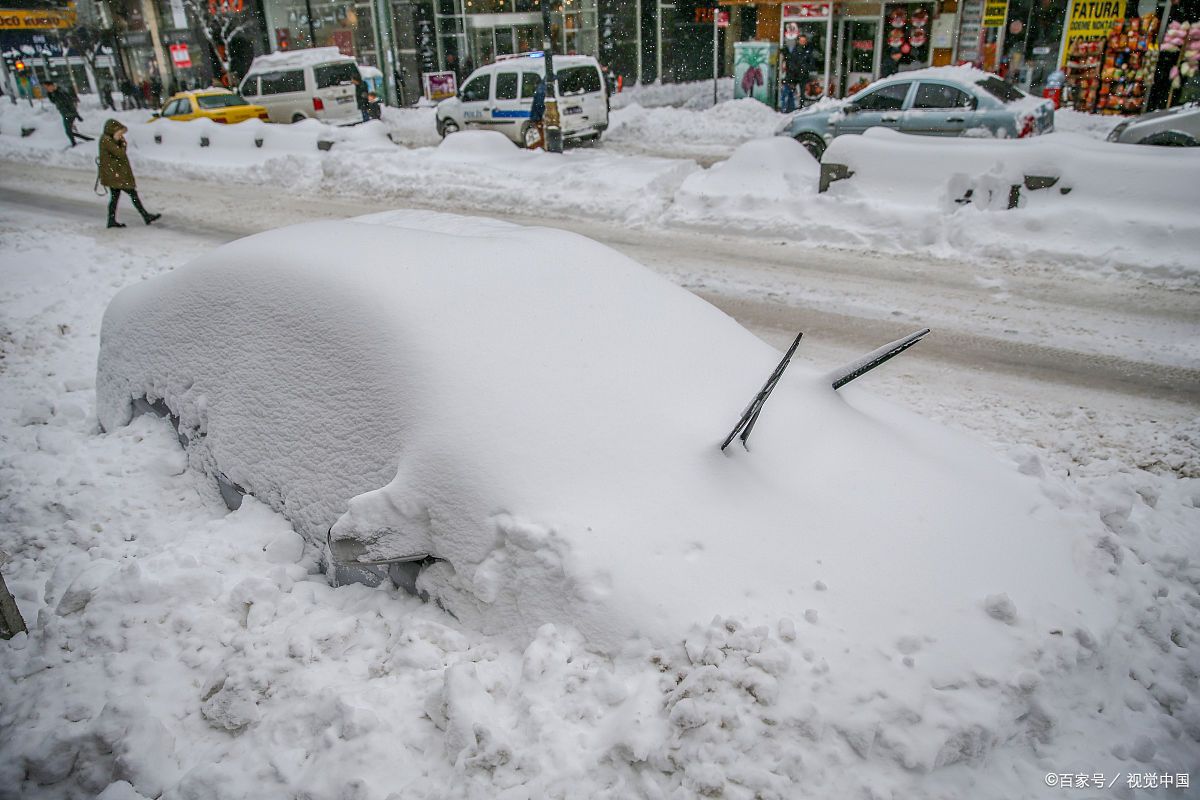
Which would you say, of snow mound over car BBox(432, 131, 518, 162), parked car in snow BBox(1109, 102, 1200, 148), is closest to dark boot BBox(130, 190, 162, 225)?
snow mound over car BBox(432, 131, 518, 162)

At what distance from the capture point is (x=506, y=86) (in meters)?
17.6

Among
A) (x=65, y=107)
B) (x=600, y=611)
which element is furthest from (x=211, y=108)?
(x=600, y=611)

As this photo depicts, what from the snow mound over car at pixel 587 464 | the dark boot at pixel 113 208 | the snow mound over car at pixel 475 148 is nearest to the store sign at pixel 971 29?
the snow mound over car at pixel 475 148

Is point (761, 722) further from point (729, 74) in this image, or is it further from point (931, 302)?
point (729, 74)

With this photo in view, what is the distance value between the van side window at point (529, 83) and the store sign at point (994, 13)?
1482 centimetres

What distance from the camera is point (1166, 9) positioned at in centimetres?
1827

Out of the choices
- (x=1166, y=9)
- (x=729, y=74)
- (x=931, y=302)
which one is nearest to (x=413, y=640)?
(x=931, y=302)

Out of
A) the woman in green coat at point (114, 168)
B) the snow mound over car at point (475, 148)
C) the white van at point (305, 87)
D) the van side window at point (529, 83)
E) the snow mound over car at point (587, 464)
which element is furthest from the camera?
the white van at point (305, 87)

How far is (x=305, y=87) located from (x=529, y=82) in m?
8.67

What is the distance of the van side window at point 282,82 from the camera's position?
21967 mm

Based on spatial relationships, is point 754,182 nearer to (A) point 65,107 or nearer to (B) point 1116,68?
(B) point 1116,68

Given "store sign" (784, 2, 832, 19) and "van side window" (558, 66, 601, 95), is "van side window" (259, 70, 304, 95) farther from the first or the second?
"store sign" (784, 2, 832, 19)

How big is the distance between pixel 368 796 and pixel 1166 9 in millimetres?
24260

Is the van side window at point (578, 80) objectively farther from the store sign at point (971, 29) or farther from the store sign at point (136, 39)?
the store sign at point (136, 39)
